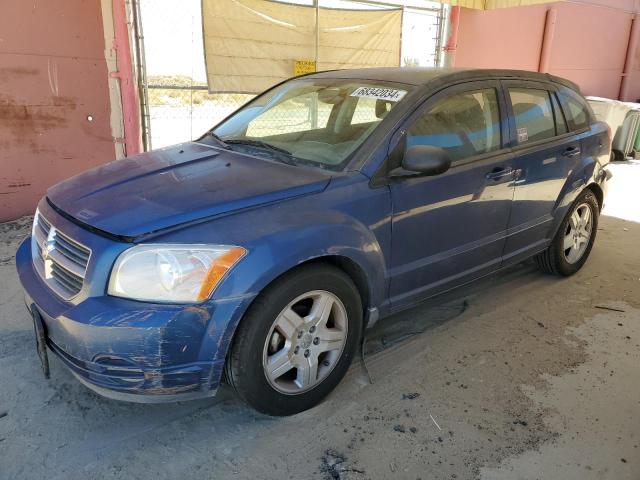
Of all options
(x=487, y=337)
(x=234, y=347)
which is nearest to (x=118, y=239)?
(x=234, y=347)

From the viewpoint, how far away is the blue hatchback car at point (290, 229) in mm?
2277

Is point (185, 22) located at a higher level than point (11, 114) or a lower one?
higher

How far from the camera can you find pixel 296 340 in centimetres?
263

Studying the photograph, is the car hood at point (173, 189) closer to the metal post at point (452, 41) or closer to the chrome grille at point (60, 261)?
the chrome grille at point (60, 261)

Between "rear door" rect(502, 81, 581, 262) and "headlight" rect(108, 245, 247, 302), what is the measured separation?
7.70ft

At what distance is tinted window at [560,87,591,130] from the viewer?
14.1ft

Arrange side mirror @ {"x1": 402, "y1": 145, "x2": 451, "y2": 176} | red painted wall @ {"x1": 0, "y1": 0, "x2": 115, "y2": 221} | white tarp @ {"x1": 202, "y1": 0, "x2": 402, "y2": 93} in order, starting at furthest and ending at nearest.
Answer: white tarp @ {"x1": 202, "y1": 0, "x2": 402, "y2": 93}
red painted wall @ {"x1": 0, "y1": 0, "x2": 115, "y2": 221}
side mirror @ {"x1": 402, "y1": 145, "x2": 451, "y2": 176}

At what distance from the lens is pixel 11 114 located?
17.7ft

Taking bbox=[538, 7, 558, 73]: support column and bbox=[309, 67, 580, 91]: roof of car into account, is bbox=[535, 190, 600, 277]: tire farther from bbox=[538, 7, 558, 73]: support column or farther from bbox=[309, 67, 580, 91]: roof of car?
bbox=[538, 7, 558, 73]: support column

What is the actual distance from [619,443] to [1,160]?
228 inches

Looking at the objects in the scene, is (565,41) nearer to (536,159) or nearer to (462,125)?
(536,159)

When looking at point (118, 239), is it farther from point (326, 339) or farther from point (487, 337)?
point (487, 337)

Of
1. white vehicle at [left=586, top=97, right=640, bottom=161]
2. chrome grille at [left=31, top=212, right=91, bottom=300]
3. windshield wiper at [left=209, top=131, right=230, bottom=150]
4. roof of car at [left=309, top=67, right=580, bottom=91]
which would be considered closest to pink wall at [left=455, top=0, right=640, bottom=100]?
white vehicle at [left=586, top=97, right=640, bottom=161]

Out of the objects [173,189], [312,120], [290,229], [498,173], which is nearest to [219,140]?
[312,120]
